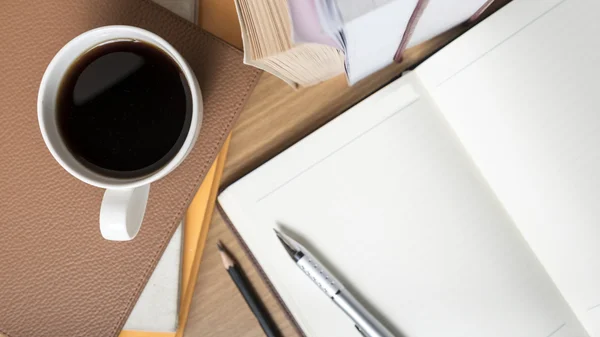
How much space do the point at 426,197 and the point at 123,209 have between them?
0.29 meters

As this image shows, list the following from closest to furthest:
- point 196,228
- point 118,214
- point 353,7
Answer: point 353,7 < point 118,214 < point 196,228

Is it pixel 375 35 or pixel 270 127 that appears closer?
pixel 375 35

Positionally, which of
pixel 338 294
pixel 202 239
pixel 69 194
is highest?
pixel 69 194

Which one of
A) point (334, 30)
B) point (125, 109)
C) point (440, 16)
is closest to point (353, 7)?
point (334, 30)

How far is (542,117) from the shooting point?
472mm

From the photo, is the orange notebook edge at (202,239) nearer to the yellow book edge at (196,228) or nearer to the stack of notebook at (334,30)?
the yellow book edge at (196,228)

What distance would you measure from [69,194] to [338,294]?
288 millimetres

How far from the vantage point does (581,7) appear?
46 centimetres

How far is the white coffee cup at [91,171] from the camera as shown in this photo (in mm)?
391

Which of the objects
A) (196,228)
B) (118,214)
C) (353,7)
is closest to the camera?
(353,7)

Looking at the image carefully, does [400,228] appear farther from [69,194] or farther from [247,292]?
[69,194]

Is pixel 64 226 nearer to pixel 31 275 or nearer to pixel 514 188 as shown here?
pixel 31 275

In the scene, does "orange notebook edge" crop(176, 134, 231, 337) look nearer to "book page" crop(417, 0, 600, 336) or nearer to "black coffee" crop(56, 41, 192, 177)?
"black coffee" crop(56, 41, 192, 177)

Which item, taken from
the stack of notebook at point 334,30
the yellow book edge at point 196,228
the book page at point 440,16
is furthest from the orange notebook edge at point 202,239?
the book page at point 440,16
